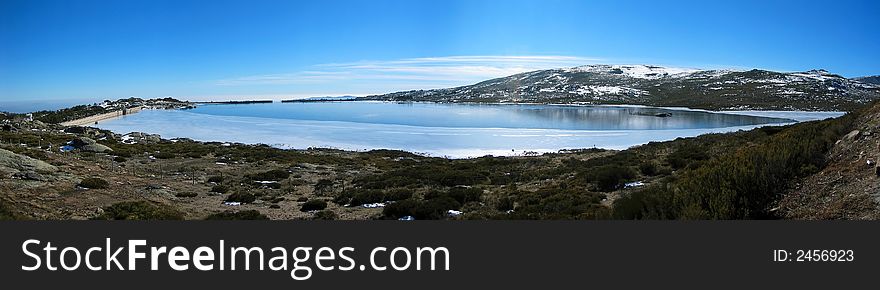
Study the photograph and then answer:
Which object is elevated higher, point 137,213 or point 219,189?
point 137,213

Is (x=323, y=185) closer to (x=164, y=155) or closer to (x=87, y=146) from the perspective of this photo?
(x=164, y=155)

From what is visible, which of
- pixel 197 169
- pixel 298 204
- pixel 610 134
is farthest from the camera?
pixel 610 134

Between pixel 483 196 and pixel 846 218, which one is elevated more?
pixel 846 218

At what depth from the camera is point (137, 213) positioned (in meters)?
10.5

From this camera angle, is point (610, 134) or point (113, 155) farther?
point (610, 134)

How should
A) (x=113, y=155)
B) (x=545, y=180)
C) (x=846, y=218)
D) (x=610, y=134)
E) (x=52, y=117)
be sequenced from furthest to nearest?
(x=52, y=117) < (x=610, y=134) < (x=113, y=155) < (x=545, y=180) < (x=846, y=218)

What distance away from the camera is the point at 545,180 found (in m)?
18.2

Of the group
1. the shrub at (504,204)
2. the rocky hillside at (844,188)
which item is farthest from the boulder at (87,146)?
the rocky hillside at (844,188)

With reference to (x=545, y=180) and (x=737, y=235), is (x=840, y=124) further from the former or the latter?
(x=737, y=235)

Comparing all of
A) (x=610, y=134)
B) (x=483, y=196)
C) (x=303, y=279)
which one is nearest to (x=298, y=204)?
(x=483, y=196)

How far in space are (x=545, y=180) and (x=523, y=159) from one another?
8.64 meters

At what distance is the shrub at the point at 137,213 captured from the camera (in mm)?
10125


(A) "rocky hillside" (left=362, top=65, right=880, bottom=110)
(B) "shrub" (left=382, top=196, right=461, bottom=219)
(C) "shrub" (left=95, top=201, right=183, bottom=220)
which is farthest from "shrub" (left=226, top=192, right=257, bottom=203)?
(A) "rocky hillside" (left=362, top=65, right=880, bottom=110)

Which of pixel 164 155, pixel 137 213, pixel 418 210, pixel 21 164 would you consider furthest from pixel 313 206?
pixel 164 155
